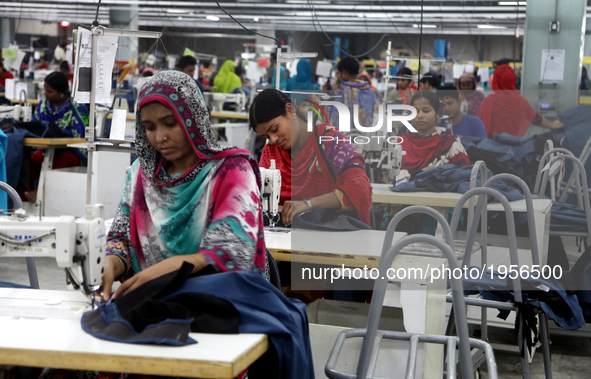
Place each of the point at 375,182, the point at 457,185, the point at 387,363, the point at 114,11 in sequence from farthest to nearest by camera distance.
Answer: the point at 114,11 → the point at 375,182 → the point at 457,185 → the point at 387,363

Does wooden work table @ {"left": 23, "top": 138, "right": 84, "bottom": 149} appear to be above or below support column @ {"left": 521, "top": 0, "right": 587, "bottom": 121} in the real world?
below

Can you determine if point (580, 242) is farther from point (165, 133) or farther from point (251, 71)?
point (251, 71)

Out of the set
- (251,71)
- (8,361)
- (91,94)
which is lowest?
(8,361)

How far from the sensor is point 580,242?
4.45 meters

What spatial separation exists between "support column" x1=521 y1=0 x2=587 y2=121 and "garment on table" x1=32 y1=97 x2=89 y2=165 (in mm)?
4039

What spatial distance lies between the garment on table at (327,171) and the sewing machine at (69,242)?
1.37 metres

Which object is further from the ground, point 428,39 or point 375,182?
point 428,39

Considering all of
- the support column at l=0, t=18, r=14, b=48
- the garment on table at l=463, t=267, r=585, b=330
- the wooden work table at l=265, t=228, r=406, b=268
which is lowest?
the garment on table at l=463, t=267, r=585, b=330

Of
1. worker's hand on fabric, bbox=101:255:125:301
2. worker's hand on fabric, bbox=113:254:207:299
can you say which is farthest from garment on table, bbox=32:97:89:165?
worker's hand on fabric, bbox=113:254:207:299

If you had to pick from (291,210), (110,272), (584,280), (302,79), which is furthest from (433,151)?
(302,79)

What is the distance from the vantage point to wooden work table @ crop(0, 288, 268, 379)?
1.06 m

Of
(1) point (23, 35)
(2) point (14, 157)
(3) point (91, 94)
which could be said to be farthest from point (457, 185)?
(1) point (23, 35)

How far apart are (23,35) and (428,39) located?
43.6 feet

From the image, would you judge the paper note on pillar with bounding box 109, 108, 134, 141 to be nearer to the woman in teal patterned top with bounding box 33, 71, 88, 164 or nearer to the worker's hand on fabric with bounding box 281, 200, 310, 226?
the worker's hand on fabric with bounding box 281, 200, 310, 226
